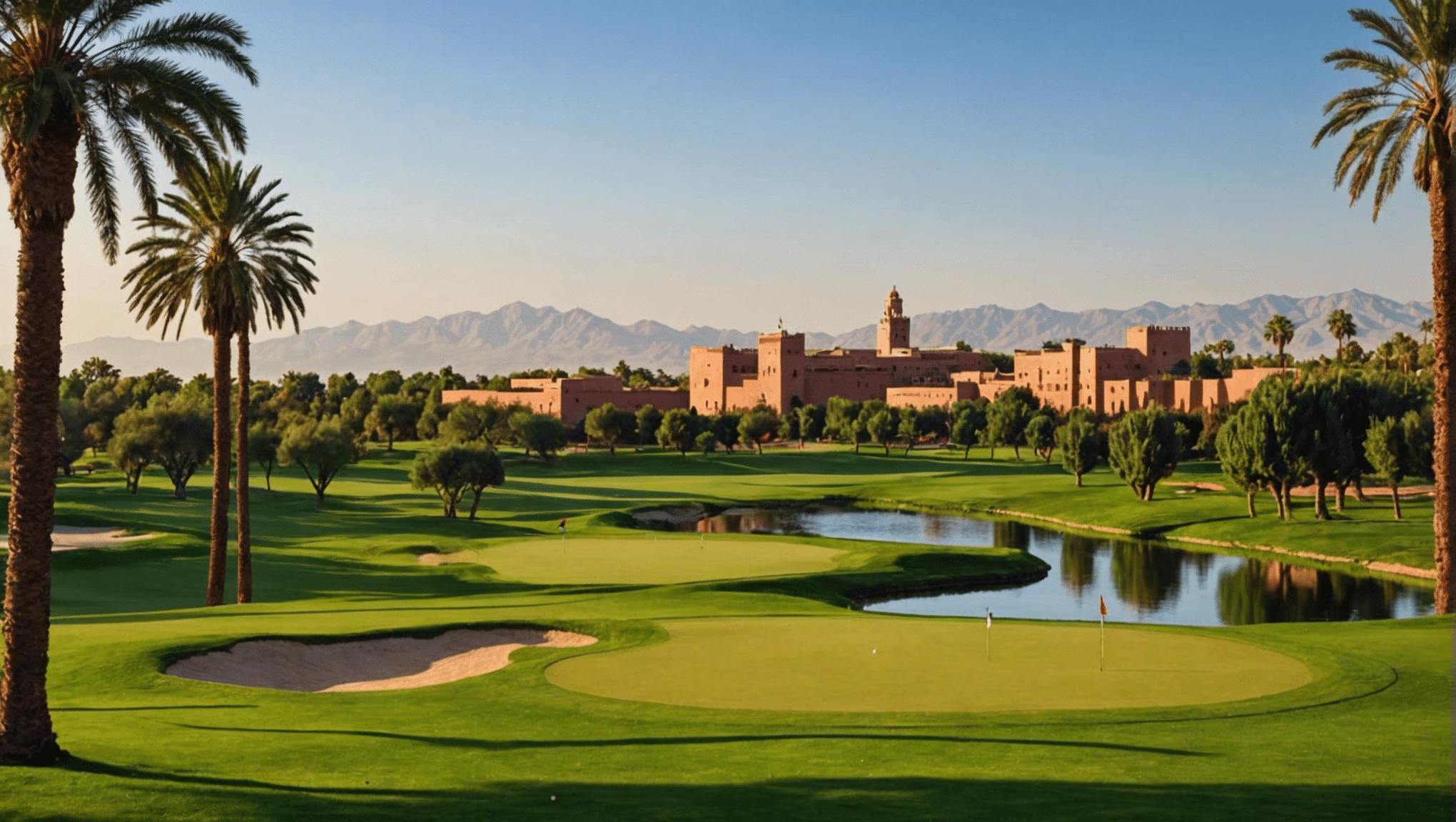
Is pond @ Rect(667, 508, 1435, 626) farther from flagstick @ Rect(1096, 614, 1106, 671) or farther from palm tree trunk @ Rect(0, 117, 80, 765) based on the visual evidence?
palm tree trunk @ Rect(0, 117, 80, 765)

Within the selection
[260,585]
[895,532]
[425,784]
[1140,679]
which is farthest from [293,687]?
[895,532]

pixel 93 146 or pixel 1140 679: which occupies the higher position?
pixel 93 146

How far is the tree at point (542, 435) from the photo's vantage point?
120000 mm

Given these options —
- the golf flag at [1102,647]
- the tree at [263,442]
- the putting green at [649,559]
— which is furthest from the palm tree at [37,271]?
the tree at [263,442]

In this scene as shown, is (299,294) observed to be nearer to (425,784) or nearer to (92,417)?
(425,784)

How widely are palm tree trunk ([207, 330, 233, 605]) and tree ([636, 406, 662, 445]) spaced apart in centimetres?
10968

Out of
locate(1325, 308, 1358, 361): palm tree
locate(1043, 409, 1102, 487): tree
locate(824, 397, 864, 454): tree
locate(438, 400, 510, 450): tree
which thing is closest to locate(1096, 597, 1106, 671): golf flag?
locate(1043, 409, 1102, 487): tree

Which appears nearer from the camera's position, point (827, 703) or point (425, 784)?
point (425, 784)

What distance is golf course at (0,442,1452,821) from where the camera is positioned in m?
14.3

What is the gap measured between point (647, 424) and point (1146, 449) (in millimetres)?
76630

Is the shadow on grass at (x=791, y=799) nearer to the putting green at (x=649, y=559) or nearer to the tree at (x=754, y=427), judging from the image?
the putting green at (x=649, y=559)

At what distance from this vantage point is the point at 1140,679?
2216 centimetres

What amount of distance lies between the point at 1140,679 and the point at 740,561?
26.5m

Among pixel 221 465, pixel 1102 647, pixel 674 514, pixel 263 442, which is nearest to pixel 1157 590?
pixel 1102 647
